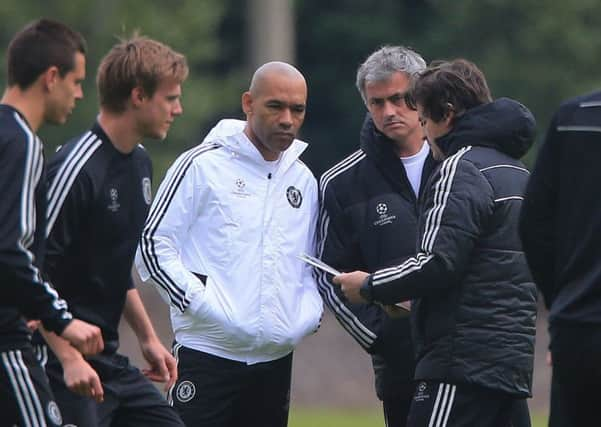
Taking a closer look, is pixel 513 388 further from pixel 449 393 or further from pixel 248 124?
pixel 248 124

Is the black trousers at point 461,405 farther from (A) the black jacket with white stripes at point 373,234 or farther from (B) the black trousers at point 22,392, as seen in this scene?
(B) the black trousers at point 22,392

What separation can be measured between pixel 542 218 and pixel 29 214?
1.97 m

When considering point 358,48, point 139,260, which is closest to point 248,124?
point 139,260

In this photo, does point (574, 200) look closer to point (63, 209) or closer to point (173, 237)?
point (63, 209)

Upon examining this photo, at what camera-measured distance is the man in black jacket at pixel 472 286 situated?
652 centimetres

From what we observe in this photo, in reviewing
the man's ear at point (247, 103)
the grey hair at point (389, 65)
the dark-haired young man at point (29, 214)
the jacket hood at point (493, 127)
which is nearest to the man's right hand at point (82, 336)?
the dark-haired young man at point (29, 214)

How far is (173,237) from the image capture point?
7.47 m

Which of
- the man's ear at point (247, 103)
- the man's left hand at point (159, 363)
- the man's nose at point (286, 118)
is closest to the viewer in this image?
the man's left hand at point (159, 363)

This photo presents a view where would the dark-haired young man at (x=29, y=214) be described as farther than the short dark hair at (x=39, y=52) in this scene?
No

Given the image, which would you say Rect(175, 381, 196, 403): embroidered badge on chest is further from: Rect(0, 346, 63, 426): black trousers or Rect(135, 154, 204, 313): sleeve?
Rect(0, 346, 63, 426): black trousers

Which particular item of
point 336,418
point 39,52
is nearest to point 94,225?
point 39,52

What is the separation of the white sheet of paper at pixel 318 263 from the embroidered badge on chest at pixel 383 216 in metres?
0.32

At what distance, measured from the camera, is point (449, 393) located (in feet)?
21.5

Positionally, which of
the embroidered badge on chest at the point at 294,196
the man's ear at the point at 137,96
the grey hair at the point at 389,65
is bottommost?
the embroidered badge on chest at the point at 294,196
